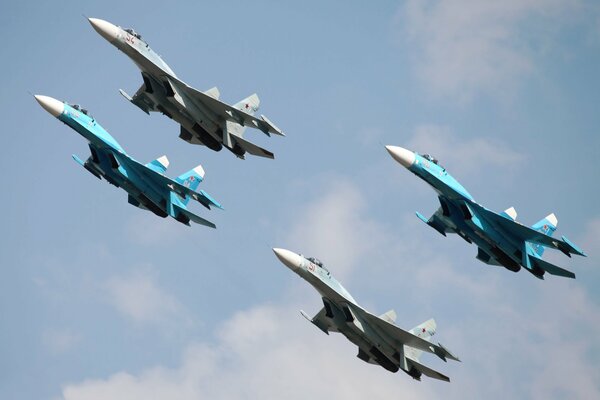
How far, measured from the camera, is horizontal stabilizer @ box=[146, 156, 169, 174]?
103 m

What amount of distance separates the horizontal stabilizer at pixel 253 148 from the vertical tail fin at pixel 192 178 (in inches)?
161

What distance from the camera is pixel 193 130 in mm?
102562

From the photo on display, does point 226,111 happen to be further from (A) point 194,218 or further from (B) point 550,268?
(B) point 550,268

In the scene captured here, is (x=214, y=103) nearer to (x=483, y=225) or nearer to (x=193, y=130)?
(x=193, y=130)

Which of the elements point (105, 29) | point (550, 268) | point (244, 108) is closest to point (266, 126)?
point (244, 108)

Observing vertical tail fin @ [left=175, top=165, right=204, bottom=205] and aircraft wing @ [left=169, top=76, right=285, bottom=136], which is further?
vertical tail fin @ [left=175, top=165, right=204, bottom=205]

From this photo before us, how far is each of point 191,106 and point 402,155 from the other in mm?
12254

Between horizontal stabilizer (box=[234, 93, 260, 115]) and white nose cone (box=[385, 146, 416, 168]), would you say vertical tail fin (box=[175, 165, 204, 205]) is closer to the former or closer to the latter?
horizontal stabilizer (box=[234, 93, 260, 115])

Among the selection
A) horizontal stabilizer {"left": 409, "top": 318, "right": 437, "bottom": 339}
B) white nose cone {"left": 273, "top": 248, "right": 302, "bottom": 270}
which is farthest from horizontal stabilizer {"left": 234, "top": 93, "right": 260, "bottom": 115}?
horizontal stabilizer {"left": 409, "top": 318, "right": 437, "bottom": 339}

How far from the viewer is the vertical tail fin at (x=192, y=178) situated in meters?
105

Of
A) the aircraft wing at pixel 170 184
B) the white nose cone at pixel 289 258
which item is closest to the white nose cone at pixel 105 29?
the aircraft wing at pixel 170 184

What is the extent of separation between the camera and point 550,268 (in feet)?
332

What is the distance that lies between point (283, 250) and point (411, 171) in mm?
8888

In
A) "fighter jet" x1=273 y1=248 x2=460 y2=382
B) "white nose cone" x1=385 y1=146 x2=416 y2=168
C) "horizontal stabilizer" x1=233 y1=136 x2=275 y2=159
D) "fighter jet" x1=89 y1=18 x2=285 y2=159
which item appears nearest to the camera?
"fighter jet" x1=273 y1=248 x2=460 y2=382
